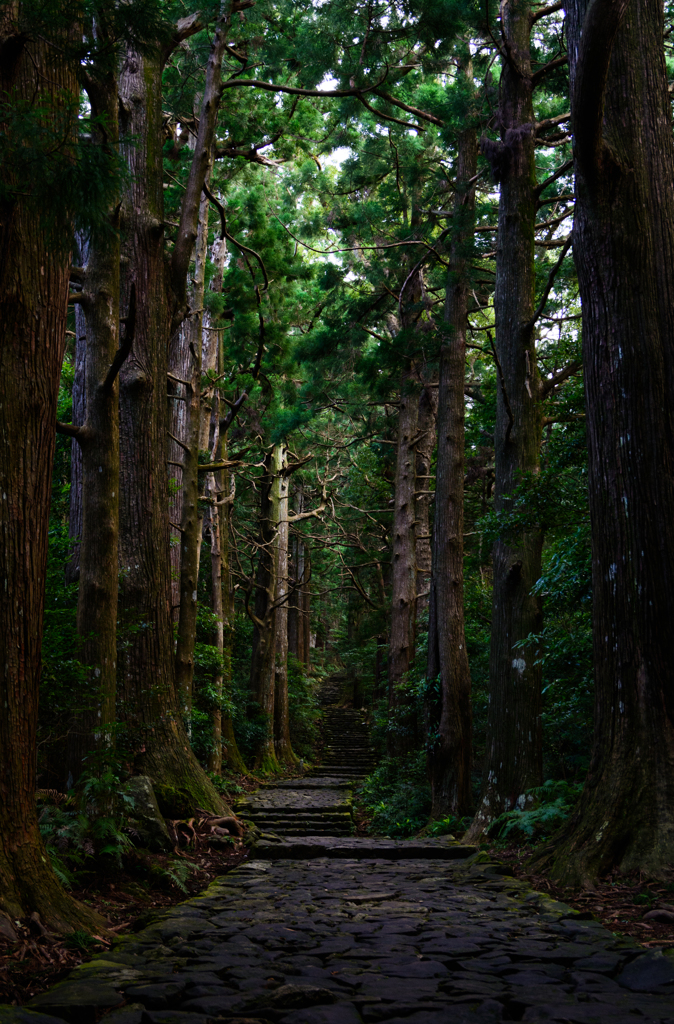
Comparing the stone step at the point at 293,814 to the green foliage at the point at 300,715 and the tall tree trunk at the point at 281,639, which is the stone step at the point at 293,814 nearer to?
the tall tree trunk at the point at 281,639

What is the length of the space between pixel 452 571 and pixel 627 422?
6.93 meters

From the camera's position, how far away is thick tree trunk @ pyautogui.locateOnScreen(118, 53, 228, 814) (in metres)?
7.49

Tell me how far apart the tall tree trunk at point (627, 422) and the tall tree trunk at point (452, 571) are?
5761 millimetres

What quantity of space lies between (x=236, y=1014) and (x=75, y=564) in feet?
18.9

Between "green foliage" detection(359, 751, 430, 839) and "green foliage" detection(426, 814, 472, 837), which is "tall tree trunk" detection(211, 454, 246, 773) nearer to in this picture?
"green foliage" detection(359, 751, 430, 839)

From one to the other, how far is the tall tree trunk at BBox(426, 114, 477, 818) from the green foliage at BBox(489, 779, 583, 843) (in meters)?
3.31

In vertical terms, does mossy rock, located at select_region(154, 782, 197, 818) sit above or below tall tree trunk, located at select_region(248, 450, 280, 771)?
below

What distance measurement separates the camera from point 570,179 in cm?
1195

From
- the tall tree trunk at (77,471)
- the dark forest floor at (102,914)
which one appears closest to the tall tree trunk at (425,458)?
the tall tree trunk at (77,471)

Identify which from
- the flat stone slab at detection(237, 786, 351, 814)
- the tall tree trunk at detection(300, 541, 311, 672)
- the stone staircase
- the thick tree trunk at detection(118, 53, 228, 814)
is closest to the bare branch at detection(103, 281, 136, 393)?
the thick tree trunk at detection(118, 53, 228, 814)

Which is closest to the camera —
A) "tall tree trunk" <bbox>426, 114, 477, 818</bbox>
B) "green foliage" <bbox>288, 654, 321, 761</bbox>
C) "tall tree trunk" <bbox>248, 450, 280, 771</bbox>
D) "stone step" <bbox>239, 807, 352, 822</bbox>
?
"tall tree trunk" <bbox>426, 114, 477, 818</bbox>

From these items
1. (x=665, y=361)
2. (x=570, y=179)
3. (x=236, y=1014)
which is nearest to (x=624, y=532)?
(x=665, y=361)

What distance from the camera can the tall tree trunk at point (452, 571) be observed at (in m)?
11.6

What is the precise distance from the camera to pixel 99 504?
6000 millimetres
